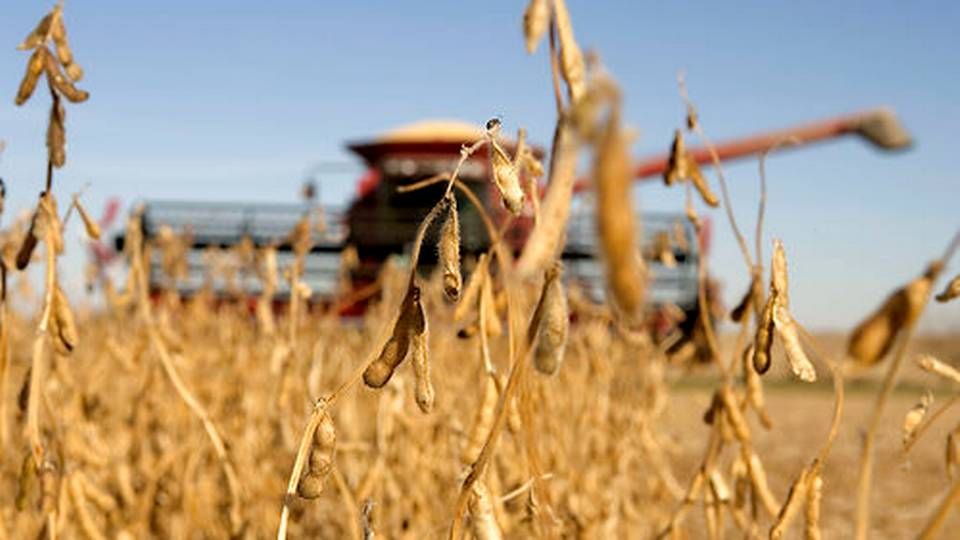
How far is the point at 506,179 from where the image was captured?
770mm

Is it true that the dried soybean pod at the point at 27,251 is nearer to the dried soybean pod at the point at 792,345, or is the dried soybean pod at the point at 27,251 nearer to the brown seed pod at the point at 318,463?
the brown seed pod at the point at 318,463

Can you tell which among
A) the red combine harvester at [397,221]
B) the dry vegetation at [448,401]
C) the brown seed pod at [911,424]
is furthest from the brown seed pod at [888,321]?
the red combine harvester at [397,221]

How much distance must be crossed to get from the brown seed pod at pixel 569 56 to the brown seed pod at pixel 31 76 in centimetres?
47

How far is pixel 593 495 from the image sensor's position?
2.58m

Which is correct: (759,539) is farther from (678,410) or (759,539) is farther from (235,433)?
(678,410)

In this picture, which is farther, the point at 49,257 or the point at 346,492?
the point at 346,492

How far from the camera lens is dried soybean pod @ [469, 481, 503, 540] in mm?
769

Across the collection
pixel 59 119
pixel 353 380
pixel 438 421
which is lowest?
pixel 438 421

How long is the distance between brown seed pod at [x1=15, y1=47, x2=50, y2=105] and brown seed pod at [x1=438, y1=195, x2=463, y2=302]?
Result: 15.7 inches

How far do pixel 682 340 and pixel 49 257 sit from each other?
1.99 ft

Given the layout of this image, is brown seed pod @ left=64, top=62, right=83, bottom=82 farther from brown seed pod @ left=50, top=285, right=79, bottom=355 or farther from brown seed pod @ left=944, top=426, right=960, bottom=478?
brown seed pod @ left=944, top=426, right=960, bottom=478

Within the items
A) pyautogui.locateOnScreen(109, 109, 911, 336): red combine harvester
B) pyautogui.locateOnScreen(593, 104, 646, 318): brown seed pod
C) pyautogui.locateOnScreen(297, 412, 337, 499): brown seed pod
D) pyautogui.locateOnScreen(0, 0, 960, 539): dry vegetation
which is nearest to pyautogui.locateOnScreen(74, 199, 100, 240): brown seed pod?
pyautogui.locateOnScreen(0, 0, 960, 539): dry vegetation

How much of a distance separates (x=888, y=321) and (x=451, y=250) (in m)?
0.29

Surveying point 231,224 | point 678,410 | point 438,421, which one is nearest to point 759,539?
point 438,421
